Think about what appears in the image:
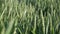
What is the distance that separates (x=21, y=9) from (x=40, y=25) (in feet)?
0.85

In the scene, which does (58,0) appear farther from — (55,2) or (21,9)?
(21,9)

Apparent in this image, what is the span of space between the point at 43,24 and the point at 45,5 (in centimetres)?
43

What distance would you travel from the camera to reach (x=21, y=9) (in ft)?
3.31

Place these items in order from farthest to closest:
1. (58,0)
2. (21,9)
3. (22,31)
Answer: (58,0) → (21,9) → (22,31)

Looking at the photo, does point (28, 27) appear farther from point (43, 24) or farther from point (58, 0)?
point (58, 0)

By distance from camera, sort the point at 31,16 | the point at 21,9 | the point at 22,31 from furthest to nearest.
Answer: the point at 21,9, the point at 31,16, the point at 22,31

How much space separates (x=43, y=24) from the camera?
0.76m

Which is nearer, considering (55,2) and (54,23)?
(54,23)

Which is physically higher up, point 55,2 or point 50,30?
point 55,2

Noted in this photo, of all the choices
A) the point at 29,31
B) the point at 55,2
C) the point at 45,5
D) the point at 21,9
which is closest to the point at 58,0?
the point at 55,2

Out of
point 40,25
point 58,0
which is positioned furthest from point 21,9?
point 58,0

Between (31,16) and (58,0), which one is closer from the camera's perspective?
(31,16)

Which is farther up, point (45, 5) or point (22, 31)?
point (45, 5)

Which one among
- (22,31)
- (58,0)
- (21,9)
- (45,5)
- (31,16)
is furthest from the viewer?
(58,0)
